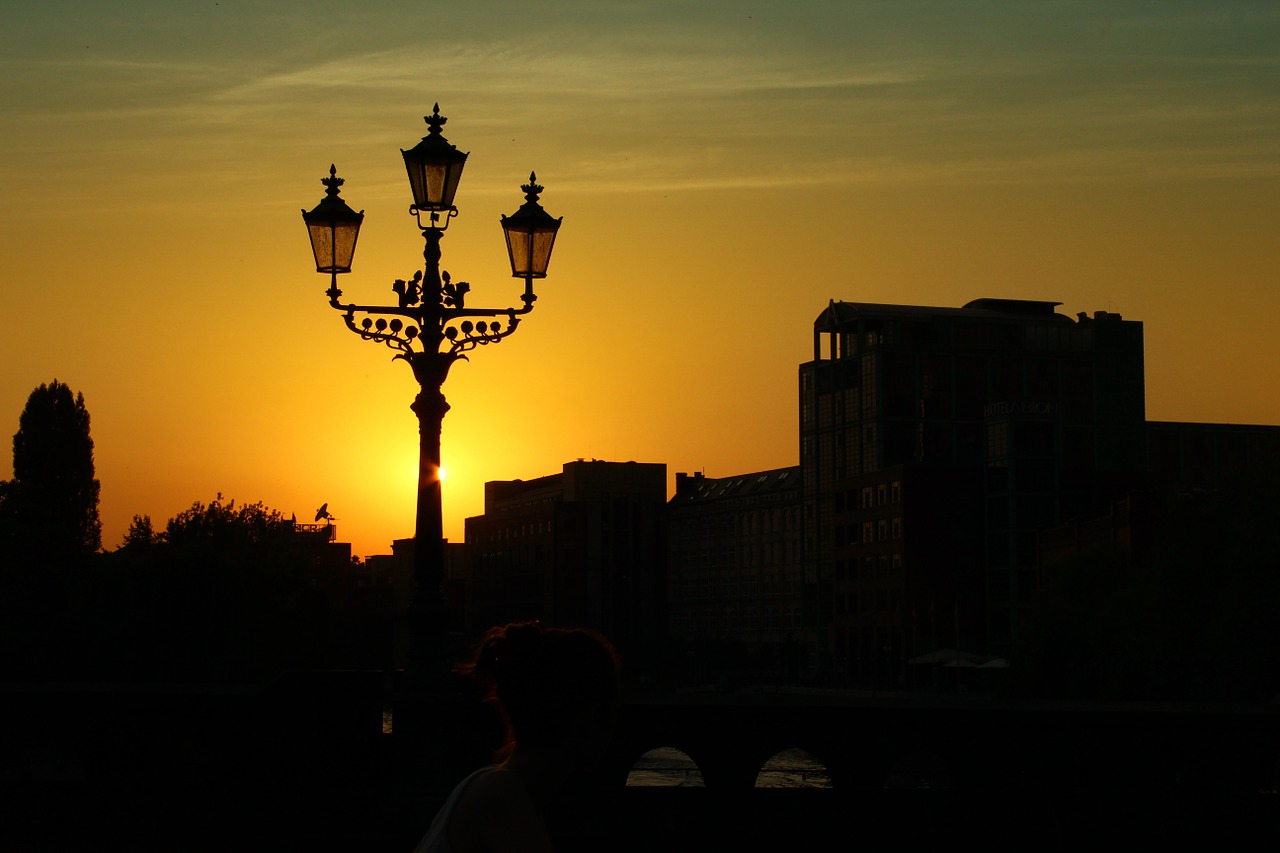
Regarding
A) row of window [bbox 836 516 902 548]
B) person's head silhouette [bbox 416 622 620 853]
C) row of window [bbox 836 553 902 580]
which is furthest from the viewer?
row of window [bbox 836 516 902 548]

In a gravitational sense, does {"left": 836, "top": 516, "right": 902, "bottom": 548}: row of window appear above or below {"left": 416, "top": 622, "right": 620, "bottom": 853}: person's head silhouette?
above

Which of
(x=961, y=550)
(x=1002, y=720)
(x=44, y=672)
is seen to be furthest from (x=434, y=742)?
(x=961, y=550)

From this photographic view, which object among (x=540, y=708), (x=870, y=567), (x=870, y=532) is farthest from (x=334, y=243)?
(x=870, y=567)

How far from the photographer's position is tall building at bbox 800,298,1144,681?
14150 centimetres

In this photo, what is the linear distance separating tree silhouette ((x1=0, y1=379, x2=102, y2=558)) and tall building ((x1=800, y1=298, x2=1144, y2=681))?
69807 mm

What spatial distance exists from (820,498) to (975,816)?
160m

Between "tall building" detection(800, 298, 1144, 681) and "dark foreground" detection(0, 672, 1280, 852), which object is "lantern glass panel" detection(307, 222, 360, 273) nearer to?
"dark foreground" detection(0, 672, 1280, 852)

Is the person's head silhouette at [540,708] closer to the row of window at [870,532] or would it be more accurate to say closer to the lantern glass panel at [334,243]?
the lantern glass panel at [334,243]

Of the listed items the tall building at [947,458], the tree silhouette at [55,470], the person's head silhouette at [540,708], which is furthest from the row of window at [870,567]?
the person's head silhouette at [540,708]

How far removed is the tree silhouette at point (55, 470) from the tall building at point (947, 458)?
69807 mm

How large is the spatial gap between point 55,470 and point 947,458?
322 ft

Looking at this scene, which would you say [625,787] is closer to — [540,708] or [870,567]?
[540,708]

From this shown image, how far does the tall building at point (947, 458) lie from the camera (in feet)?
464

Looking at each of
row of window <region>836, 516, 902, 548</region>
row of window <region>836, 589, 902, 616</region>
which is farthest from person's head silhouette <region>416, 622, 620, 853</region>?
row of window <region>836, 589, 902, 616</region>
